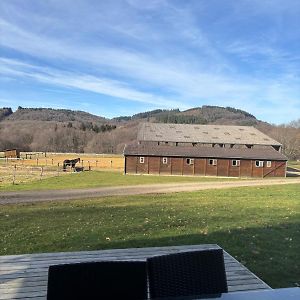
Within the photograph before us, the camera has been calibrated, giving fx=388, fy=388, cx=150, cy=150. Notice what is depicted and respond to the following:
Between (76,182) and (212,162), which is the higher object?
(212,162)

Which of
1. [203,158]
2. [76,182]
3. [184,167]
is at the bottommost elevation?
[76,182]

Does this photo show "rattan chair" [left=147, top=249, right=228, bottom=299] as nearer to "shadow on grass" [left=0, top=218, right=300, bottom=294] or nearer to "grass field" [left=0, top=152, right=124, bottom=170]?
"shadow on grass" [left=0, top=218, right=300, bottom=294]

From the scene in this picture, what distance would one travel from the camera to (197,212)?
13.2m

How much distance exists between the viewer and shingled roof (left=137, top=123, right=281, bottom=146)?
46281 mm

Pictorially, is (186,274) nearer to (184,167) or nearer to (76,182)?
(76,182)

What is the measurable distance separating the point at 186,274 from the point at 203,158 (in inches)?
1574

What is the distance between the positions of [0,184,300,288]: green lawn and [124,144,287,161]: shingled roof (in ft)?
95.6

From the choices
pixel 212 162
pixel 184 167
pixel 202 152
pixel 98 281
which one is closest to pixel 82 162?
pixel 184 167

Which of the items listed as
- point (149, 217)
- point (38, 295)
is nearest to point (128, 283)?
point (38, 295)

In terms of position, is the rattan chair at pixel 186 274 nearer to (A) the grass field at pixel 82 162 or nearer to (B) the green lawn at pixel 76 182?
(B) the green lawn at pixel 76 182

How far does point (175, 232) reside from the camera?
31.1 ft

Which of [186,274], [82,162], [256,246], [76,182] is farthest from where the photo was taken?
[82,162]

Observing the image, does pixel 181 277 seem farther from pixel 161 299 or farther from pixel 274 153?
pixel 274 153

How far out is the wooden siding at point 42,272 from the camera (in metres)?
4.82
